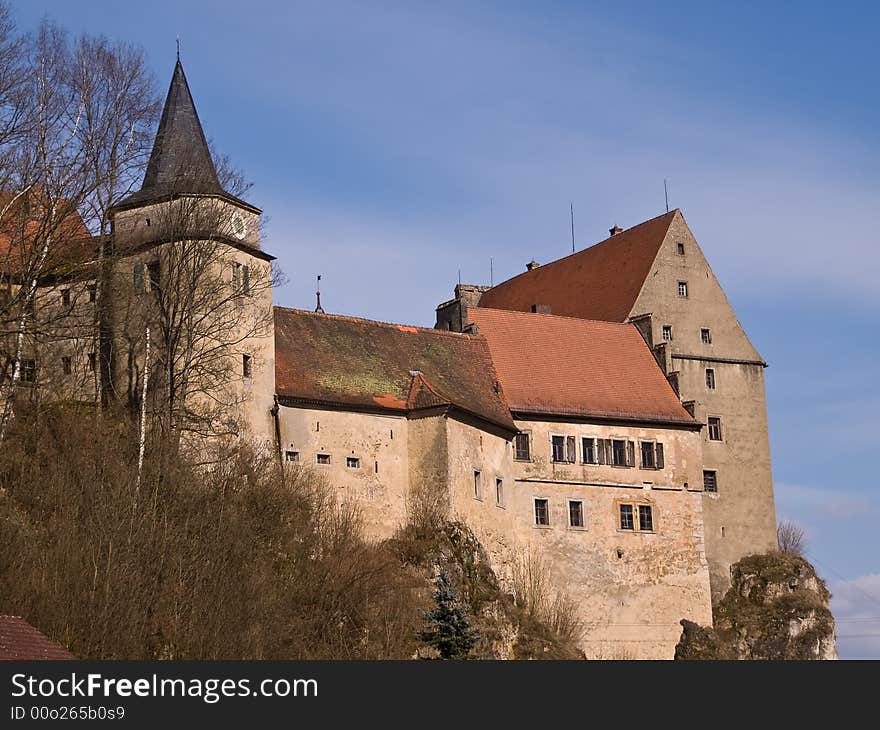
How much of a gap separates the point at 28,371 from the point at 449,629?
1534 centimetres

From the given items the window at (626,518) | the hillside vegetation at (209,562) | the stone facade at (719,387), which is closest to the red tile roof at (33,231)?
the hillside vegetation at (209,562)

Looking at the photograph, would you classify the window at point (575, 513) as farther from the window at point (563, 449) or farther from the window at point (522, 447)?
the window at point (522, 447)

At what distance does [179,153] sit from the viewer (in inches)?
1811

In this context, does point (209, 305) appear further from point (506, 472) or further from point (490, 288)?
point (490, 288)

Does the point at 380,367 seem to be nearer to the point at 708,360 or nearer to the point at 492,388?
the point at 492,388

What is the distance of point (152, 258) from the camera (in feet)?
145

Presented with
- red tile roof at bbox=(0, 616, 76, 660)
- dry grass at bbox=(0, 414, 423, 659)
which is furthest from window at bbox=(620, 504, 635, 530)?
red tile roof at bbox=(0, 616, 76, 660)

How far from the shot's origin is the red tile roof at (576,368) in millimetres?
53312

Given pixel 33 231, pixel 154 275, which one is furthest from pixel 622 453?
pixel 33 231

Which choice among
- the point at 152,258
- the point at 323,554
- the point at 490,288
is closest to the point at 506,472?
the point at 323,554

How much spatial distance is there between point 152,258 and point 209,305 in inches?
81.0

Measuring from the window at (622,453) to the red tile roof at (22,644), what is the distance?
3008cm

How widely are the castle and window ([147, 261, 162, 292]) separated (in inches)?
2.4

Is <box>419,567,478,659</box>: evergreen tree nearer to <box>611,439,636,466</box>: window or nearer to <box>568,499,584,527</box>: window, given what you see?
<box>568,499,584,527</box>: window
